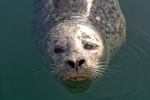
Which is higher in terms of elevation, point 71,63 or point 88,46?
point 88,46

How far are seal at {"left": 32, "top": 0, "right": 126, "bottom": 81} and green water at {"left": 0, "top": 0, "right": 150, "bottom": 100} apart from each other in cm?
35

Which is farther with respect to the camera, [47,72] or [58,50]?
[47,72]

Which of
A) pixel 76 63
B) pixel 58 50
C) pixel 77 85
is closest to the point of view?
pixel 76 63

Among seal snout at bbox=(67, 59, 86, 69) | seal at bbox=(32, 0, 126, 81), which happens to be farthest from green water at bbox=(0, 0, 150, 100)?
seal snout at bbox=(67, 59, 86, 69)

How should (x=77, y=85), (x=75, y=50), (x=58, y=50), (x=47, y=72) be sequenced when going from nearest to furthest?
(x=75, y=50), (x=58, y=50), (x=77, y=85), (x=47, y=72)

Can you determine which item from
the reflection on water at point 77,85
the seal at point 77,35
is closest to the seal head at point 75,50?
the seal at point 77,35

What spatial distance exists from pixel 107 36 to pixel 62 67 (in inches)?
51.3

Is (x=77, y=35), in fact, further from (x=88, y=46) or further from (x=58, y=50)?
(x=58, y=50)

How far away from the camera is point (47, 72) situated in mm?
6254

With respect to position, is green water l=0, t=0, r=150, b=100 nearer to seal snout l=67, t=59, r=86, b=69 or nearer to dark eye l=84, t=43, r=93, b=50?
dark eye l=84, t=43, r=93, b=50

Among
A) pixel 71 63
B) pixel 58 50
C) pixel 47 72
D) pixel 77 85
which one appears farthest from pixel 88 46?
pixel 47 72

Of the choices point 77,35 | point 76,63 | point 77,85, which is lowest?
point 77,85

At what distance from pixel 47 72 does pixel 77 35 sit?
3.96 feet

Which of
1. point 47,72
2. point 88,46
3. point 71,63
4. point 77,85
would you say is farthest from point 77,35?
point 47,72
